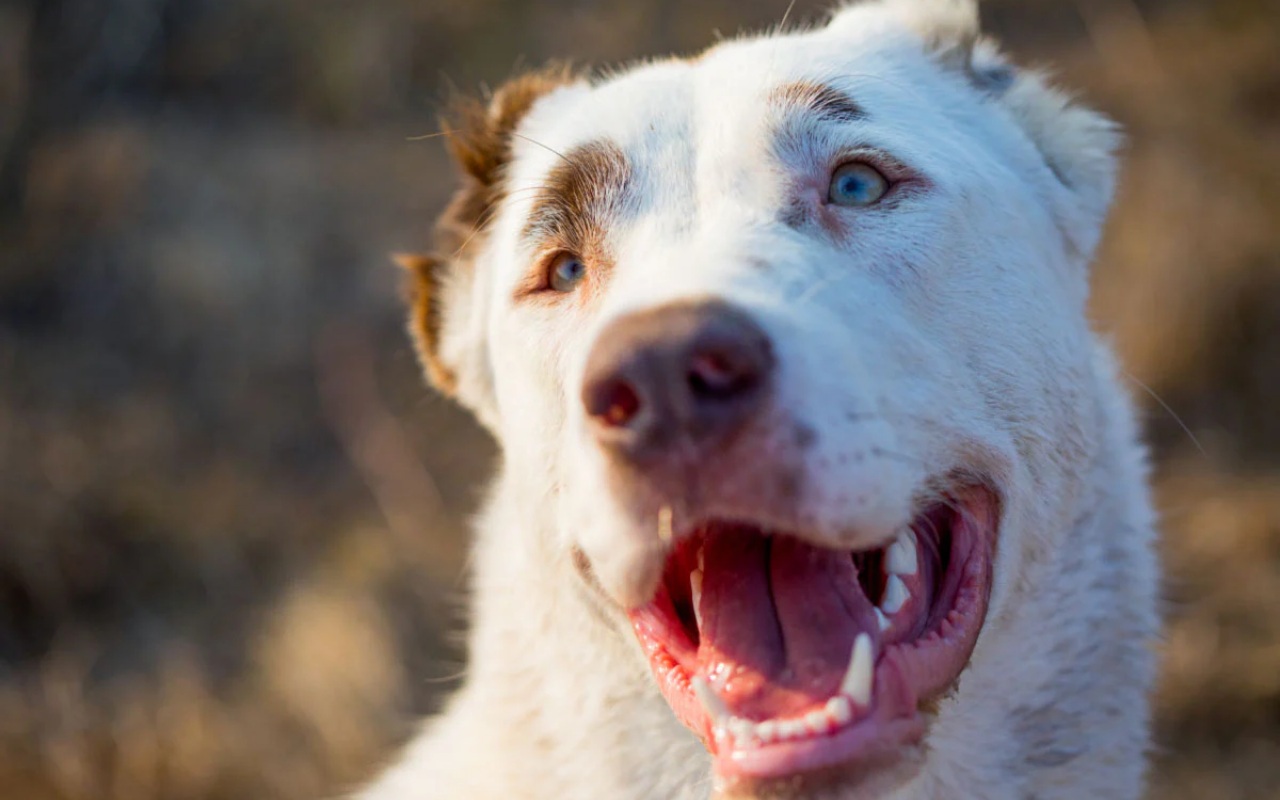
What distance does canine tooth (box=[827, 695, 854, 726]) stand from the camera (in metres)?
2.13

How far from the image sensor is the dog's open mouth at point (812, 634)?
2.15 meters

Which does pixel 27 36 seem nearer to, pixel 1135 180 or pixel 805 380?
pixel 1135 180

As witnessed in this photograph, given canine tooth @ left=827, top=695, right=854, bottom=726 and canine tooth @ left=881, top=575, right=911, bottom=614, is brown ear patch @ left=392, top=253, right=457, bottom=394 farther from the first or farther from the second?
canine tooth @ left=827, top=695, right=854, bottom=726

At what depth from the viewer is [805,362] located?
6.98 feet

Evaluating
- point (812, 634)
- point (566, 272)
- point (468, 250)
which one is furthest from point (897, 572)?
point (468, 250)

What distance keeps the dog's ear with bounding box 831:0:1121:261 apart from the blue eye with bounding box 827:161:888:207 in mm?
634

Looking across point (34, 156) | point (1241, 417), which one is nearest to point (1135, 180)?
point (1241, 417)

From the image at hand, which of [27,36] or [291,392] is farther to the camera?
[27,36]

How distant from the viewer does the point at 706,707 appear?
2244 mm

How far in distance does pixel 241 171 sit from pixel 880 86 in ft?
24.4

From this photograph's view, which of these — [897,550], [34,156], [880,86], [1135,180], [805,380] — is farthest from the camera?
[34,156]

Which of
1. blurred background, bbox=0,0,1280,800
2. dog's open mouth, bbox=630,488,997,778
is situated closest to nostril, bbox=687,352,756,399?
dog's open mouth, bbox=630,488,997,778

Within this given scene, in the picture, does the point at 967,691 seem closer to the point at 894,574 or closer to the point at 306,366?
the point at 894,574

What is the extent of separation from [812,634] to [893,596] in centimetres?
22
